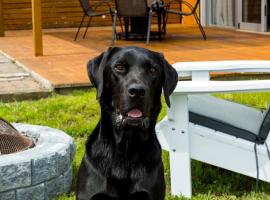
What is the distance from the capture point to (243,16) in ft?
45.1

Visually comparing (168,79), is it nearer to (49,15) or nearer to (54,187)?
(54,187)

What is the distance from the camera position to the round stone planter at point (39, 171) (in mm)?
3594

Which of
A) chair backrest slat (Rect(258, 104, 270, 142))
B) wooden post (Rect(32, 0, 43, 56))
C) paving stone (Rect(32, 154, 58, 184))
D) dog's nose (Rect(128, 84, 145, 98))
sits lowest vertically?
paving stone (Rect(32, 154, 58, 184))

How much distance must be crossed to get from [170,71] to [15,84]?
4205 mm

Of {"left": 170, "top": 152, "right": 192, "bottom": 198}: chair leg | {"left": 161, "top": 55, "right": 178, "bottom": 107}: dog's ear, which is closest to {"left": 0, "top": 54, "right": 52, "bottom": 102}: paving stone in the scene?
{"left": 170, "top": 152, "right": 192, "bottom": 198}: chair leg

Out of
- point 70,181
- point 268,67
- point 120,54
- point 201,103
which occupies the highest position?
point 120,54

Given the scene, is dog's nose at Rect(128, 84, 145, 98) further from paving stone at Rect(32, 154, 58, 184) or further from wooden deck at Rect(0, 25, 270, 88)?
wooden deck at Rect(0, 25, 270, 88)

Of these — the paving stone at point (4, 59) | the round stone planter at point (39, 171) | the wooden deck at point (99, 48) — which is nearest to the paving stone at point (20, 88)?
the wooden deck at point (99, 48)

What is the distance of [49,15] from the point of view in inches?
623

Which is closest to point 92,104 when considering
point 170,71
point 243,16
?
point 170,71

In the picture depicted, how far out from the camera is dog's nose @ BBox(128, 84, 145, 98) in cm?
278

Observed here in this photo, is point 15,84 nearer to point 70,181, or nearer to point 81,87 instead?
point 81,87

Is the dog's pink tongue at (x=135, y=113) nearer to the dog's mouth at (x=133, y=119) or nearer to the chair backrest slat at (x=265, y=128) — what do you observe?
the dog's mouth at (x=133, y=119)

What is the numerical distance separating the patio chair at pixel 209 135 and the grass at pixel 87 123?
0.60 feet
